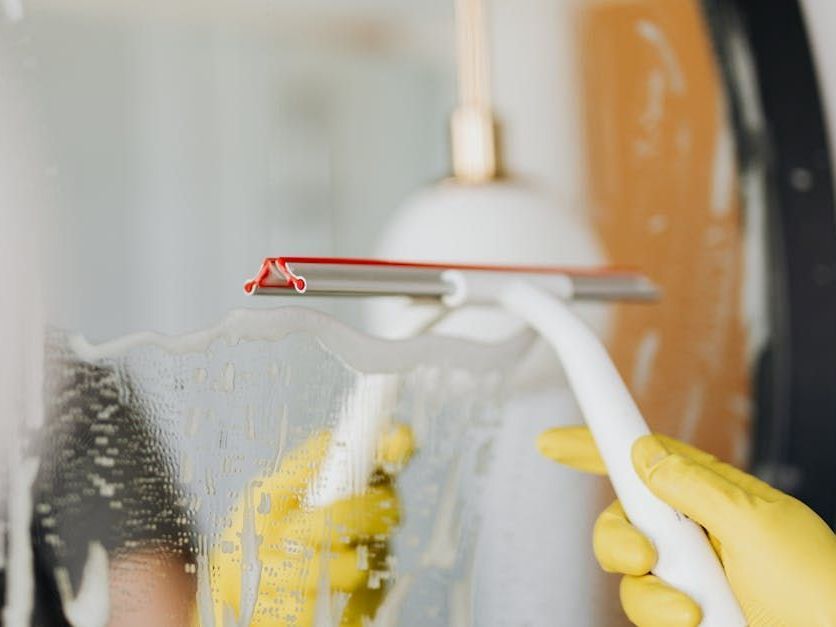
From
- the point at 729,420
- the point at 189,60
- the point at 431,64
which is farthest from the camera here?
the point at 729,420

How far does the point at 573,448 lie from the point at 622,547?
0.23 feet

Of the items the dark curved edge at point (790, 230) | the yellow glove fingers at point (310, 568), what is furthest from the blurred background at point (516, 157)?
the yellow glove fingers at point (310, 568)

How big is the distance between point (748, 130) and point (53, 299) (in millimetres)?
547

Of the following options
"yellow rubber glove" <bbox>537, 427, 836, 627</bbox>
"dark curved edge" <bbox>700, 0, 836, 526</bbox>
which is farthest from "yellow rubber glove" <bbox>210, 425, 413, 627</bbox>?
"dark curved edge" <bbox>700, 0, 836, 526</bbox>

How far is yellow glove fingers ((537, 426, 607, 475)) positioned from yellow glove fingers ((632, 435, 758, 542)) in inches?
2.1

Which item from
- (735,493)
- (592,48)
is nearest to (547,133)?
(592,48)

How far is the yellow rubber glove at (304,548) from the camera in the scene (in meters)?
0.50

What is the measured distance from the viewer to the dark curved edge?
2.73 feet

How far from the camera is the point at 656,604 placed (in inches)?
20.2

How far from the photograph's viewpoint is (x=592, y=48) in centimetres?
82

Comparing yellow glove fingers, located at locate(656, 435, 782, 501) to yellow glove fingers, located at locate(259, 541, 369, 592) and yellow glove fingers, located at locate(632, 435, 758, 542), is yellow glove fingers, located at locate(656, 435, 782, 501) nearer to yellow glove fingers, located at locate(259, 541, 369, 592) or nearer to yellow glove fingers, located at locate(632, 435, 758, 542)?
yellow glove fingers, located at locate(632, 435, 758, 542)

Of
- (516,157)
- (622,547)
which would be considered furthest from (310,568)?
(516,157)

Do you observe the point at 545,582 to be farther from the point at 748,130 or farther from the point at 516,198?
the point at 748,130

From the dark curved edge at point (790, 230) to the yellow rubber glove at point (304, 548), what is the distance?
0.39 m
